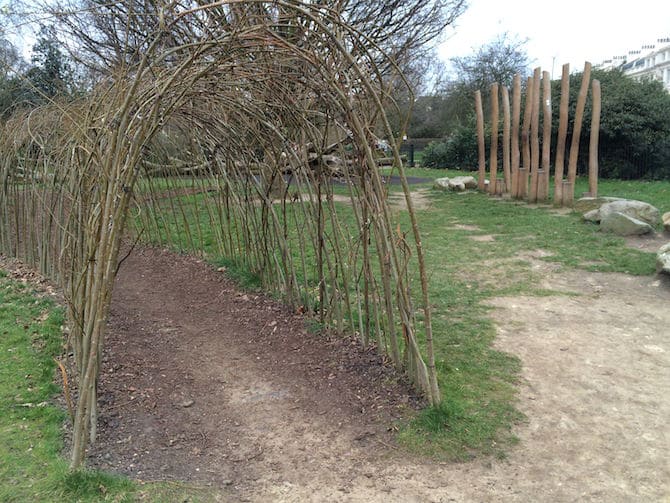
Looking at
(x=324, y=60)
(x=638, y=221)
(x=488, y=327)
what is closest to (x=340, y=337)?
(x=488, y=327)

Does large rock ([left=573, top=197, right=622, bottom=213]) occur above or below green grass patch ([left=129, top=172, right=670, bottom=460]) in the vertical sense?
above

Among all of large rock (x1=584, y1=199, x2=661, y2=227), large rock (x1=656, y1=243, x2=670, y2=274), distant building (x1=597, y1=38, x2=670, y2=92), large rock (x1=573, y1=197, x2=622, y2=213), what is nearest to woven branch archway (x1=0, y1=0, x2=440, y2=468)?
large rock (x1=656, y1=243, x2=670, y2=274)

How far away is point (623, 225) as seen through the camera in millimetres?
8344

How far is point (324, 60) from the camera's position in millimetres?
3135

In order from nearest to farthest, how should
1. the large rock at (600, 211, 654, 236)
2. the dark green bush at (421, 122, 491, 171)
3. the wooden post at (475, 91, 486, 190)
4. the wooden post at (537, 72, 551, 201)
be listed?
the large rock at (600, 211, 654, 236) < the wooden post at (537, 72, 551, 201) < the wooden post at (475, 91, 486, 190) < the dark green bush at (421, 122, 491, 171)

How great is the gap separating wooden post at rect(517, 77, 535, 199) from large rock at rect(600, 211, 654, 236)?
3.43 m

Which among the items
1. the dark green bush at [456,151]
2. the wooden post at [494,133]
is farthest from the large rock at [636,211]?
the dark green bush at [456,151]

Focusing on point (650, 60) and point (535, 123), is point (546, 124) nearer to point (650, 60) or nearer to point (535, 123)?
point (535, 123)

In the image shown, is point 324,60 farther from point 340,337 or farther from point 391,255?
point 340,337

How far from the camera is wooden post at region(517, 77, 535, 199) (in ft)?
37.6

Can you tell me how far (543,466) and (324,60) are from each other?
2.47 meters

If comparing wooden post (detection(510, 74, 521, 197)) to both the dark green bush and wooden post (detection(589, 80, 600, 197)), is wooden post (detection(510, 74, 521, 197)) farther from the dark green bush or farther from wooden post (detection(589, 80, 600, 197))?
the dark green bush

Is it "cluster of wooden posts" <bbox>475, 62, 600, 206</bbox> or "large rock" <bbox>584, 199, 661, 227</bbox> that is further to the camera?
"cluster of wooden posts" <bbox>475, 62, 600, 206</bbox>

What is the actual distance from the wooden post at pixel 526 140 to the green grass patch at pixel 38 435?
965 centimetres
